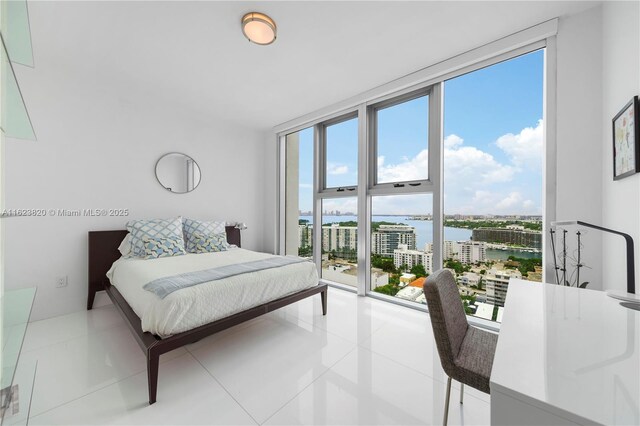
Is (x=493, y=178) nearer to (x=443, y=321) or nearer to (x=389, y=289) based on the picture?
(x=389, y=289)

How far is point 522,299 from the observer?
3.86ft

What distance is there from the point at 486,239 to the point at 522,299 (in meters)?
1.45

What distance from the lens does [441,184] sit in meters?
2.64

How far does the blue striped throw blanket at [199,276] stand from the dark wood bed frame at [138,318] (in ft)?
0.92

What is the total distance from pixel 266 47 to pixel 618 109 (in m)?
2.62

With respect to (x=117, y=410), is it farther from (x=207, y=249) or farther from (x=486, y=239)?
(x=486, y=239)

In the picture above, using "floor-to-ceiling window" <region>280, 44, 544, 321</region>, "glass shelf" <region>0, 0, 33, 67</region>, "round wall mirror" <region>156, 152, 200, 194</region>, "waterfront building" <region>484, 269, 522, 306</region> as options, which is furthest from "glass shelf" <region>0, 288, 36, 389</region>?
"waterfront building" <region>484, 269, 522, 306</region>

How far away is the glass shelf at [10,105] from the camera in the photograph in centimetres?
95

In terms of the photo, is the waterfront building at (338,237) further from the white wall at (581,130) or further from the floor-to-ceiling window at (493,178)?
the white wall at (581,130)

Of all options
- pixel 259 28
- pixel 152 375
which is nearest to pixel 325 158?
pixel 259 28

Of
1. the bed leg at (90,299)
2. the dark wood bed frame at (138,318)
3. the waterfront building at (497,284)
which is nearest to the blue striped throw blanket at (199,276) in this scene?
the dark wood bed frame at (138,318)

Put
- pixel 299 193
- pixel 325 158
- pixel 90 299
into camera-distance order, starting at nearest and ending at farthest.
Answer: pixel 90 299 < pixel 325 158 < pixel 299 193

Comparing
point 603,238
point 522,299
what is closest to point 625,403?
point 522,299

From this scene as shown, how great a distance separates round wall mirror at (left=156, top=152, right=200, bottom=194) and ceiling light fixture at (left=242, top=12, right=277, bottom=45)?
202cm
